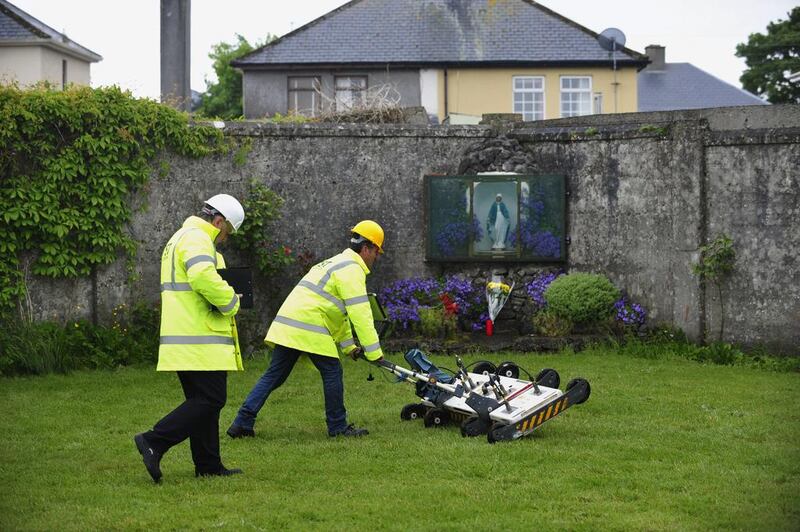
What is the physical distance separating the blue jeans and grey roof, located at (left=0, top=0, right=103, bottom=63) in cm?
3035

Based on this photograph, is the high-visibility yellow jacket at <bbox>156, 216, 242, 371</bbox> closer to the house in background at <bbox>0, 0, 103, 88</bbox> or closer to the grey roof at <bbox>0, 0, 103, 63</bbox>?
the house in background at <bbox>0, 0, 103, 88</bbox>

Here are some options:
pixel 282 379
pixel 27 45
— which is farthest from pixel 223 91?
pixel 282 379

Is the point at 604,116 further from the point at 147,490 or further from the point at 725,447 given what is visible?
the point at 147,490

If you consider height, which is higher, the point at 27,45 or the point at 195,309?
the point at 27,45

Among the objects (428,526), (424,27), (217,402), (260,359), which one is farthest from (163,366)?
(424,27)

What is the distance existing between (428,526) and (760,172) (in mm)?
8519

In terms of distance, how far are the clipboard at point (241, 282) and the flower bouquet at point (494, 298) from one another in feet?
20.4

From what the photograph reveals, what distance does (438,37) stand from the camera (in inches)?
1409

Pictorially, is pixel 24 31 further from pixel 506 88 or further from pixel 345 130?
pixel 345 130

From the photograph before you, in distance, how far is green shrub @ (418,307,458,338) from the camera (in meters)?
14.7

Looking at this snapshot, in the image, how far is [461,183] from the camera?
15367 millimetres

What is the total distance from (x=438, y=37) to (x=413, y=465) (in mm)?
28372

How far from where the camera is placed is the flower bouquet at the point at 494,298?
49.4 ft

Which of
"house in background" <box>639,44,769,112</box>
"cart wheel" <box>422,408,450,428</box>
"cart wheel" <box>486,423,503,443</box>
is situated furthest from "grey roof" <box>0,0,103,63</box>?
"cart wheel" <box>486,423,503,443</box>
